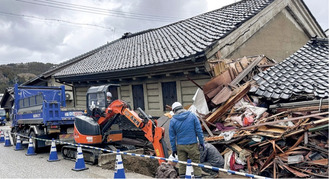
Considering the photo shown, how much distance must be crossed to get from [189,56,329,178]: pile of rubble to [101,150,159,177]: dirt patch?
5.65 ft

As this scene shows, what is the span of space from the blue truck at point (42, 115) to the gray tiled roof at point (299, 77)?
7024mm

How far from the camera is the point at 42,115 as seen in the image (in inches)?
421

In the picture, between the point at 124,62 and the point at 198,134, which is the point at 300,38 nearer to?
the point at 124,62

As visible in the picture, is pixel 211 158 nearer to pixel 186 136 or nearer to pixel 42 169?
pixel 186 136

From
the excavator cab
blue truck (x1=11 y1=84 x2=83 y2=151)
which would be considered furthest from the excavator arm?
blue truck (x1=11 y1=84 x2=83 y2=151)

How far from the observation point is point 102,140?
347 inches

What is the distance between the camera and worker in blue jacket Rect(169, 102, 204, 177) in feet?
19.2

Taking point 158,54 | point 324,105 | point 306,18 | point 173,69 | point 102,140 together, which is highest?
point 306,18

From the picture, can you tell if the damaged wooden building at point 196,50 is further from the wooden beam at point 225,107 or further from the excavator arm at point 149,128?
the excavator arm at point 149,128

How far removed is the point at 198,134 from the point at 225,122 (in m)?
2.39

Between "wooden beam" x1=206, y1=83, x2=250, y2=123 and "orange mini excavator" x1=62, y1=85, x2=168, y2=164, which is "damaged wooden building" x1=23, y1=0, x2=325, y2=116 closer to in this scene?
"wooden beam" x1=206, y1=83, x2=250, y2=123

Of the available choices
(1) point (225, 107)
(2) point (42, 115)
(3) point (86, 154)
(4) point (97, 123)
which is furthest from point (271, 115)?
(2) point (42, 115)

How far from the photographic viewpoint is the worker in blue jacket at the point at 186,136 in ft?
19.2

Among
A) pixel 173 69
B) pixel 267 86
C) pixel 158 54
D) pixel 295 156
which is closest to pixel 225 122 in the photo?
pixel 267 86
